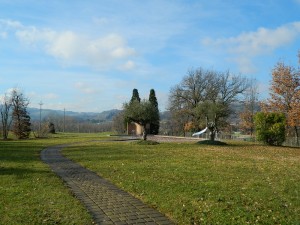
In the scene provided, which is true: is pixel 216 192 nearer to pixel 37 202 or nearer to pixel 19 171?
pixel 37 202

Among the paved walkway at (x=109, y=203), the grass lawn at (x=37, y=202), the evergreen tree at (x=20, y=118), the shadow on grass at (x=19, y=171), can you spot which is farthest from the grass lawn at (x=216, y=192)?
the evergreen tree at (x=20, y=118)

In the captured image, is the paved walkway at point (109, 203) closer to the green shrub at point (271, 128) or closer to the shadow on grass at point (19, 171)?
the shadow on grass at point (19, 171)

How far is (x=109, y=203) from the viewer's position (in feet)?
24.1

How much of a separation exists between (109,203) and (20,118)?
144 ft

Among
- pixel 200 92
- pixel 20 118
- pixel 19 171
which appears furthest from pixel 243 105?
pixel 19 171

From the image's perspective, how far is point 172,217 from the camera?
20.8ft

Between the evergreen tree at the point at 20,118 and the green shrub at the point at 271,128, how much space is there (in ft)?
105

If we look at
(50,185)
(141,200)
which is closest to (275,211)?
(141,200)

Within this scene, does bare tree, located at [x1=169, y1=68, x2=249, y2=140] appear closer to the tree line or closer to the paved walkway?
the tree line

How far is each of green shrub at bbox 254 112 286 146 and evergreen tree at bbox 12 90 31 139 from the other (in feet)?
105

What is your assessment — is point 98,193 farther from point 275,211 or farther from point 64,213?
point 275,211

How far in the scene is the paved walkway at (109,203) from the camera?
242 inches

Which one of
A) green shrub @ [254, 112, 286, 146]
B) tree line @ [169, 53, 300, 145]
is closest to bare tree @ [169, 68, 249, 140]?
tree line @ [169, 53, 300, 145]

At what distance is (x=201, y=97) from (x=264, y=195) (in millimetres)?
47829
